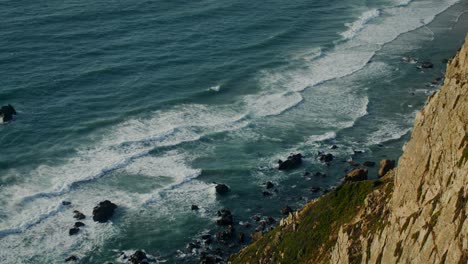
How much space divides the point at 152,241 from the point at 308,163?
24770mm

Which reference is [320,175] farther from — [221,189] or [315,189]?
[221,189]

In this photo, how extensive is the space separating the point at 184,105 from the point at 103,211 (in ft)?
107

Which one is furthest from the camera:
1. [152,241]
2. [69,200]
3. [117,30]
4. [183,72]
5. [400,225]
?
[117,30]

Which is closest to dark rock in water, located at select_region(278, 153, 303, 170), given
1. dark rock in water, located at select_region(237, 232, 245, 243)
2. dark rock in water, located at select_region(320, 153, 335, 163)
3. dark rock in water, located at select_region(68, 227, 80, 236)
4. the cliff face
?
dark rock in water, located at select_region(320, 153, 335, 163)

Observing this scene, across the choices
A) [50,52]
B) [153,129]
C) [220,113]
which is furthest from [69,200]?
[50,52]

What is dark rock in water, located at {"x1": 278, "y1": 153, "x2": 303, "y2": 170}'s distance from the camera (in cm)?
8394

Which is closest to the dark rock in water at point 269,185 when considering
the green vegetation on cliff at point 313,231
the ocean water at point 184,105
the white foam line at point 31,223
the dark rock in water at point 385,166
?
the ocean water at point 184,105

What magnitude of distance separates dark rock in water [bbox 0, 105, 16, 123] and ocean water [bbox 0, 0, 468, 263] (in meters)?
2.05

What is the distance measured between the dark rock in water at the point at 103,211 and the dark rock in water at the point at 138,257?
7.94 metres

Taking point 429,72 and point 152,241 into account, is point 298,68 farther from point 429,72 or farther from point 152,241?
point 152,241

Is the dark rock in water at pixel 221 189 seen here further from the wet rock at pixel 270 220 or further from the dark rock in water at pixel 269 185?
the wet rock at pixel 270 220

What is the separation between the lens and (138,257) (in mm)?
68375

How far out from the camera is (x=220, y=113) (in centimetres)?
10056

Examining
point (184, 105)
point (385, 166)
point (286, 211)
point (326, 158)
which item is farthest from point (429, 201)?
point (184, 105)
